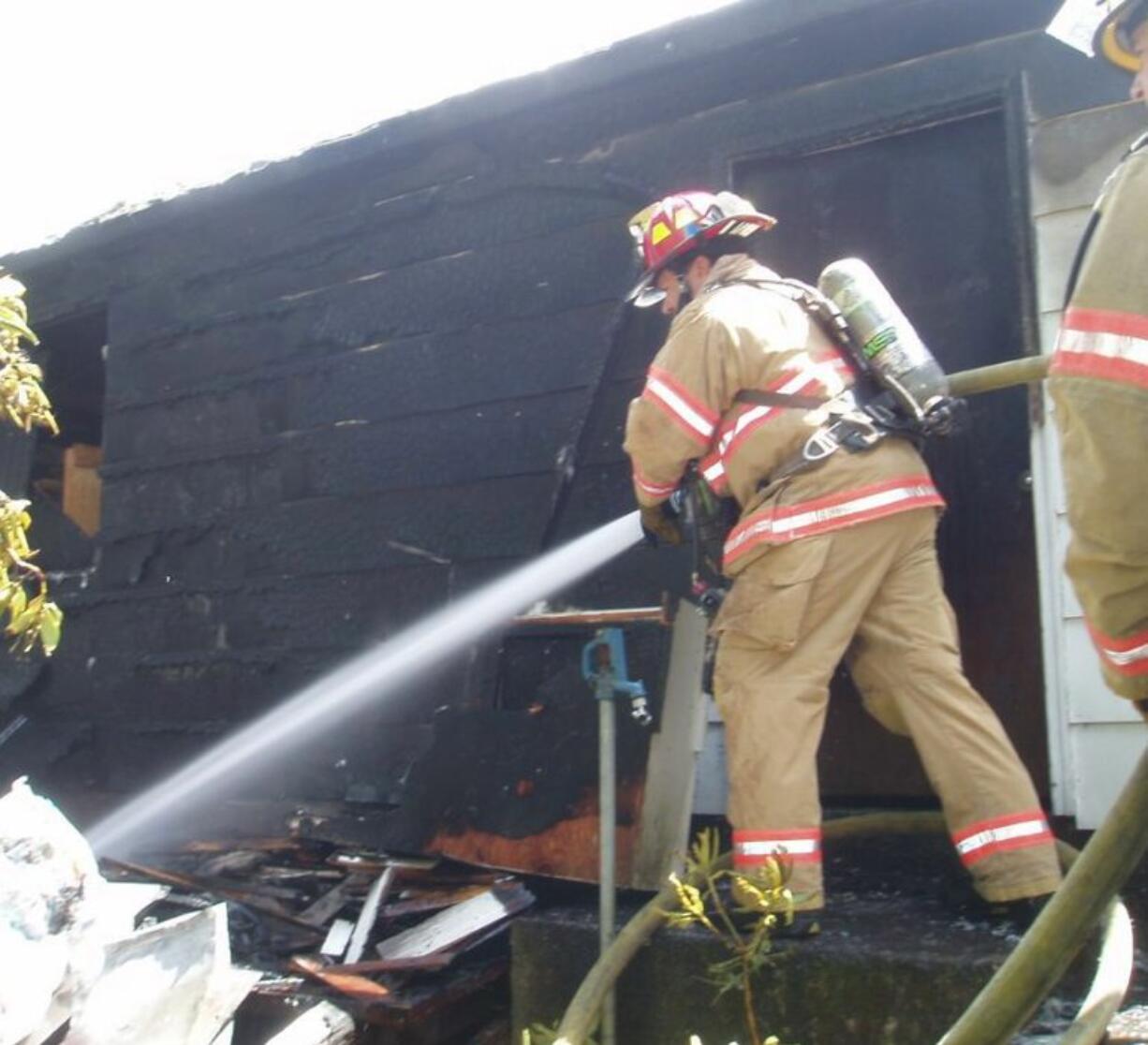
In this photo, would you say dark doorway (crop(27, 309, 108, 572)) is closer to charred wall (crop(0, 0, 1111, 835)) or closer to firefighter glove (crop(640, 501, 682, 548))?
charred wall (crop(0, 0, 1111, 835))

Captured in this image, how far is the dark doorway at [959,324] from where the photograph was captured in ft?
14.1

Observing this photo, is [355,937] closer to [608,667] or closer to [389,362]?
[608,667]

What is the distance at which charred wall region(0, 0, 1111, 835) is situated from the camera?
15.4ft

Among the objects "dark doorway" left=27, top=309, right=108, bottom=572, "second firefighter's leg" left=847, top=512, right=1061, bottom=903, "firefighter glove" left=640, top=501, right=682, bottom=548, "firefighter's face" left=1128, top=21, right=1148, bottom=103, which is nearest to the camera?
"firefighter's face" left=1128, top=21, right=1148, bottom=103

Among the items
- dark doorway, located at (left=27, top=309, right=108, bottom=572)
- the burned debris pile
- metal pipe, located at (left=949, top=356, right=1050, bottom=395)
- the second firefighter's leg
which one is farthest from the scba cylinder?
dark doorway, located at (left=27, top=309, right=108, bottom=572)

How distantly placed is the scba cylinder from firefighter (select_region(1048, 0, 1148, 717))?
1476 mm

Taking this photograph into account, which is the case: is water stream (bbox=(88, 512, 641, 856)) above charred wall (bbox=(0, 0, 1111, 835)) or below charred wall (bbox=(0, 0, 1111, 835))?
below

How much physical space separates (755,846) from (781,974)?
291mm

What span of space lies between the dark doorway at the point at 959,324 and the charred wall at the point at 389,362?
198 mm

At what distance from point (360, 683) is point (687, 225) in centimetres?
258

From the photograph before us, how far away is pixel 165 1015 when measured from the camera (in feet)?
10.6

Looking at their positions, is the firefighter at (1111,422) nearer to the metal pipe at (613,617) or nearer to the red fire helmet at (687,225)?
the red fire helmet at (687,225)

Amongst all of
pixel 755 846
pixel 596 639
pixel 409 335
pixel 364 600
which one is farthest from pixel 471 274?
pixel 755 846

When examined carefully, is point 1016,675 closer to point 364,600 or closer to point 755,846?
point 755,846
